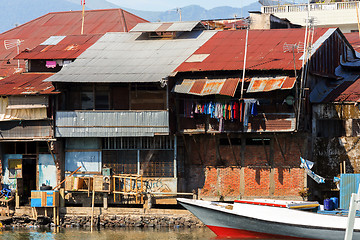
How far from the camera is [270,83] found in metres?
37.4

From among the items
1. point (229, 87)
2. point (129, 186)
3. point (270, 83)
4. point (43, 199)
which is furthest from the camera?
point (129, 186)

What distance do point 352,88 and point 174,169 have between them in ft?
32.8

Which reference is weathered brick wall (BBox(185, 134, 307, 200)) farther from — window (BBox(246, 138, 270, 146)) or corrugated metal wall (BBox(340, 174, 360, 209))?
corrugated metal wall (BBox(340, 174, 360, 209))

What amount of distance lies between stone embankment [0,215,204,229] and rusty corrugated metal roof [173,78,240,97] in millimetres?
6046

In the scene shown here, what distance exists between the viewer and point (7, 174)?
137 ft

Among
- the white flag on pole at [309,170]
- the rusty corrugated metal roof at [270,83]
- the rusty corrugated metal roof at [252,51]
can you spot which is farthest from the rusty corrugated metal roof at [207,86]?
the white flag on pole at [309,170]

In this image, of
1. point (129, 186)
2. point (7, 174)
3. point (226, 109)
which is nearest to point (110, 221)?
point (129, 186)

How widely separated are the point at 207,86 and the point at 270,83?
3102 mm

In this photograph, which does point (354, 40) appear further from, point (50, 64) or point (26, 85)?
point (26, 85)

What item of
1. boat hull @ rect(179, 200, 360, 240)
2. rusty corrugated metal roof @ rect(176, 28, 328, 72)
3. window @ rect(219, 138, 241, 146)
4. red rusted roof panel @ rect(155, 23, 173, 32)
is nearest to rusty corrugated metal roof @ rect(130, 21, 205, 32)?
red rusted roof panel @ rect(155, 23, 173, 32)

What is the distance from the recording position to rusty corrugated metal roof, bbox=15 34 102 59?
43500 millimetres

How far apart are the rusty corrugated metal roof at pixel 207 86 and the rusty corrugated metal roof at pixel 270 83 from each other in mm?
813

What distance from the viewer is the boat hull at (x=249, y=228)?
32.9 meters

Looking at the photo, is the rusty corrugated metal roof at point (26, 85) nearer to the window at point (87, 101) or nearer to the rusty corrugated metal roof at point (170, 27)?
the window at point (87, 101)
